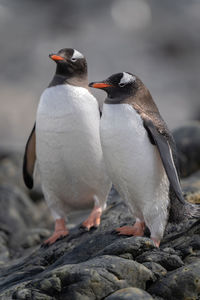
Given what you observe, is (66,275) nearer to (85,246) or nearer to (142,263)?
(142,263)

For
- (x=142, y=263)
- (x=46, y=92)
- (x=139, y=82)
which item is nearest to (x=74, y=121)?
(x=46, y=92)

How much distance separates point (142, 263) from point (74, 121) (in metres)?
1.59

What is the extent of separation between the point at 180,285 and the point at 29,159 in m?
2.80

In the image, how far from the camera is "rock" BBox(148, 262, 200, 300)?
2.47 m

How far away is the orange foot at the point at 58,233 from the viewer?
4.18 metres

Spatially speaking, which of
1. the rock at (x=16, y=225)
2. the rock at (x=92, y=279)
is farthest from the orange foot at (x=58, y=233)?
the rock at (x=92, y=279)

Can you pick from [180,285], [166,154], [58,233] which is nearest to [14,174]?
[58,233]

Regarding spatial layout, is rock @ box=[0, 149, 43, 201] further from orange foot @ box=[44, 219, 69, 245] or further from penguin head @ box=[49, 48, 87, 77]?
penguin head @ box=[49, 48, 87, 77]

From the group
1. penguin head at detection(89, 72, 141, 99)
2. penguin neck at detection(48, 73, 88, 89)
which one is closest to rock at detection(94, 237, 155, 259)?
penguin head at detection(89, 72, 141, 99)

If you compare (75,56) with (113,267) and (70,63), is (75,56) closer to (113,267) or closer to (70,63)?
(70,63)

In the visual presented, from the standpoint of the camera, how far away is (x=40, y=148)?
13.6ft

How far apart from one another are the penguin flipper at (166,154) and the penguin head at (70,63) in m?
1.17

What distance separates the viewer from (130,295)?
232 cm

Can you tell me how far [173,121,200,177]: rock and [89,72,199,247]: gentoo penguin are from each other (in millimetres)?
4274
